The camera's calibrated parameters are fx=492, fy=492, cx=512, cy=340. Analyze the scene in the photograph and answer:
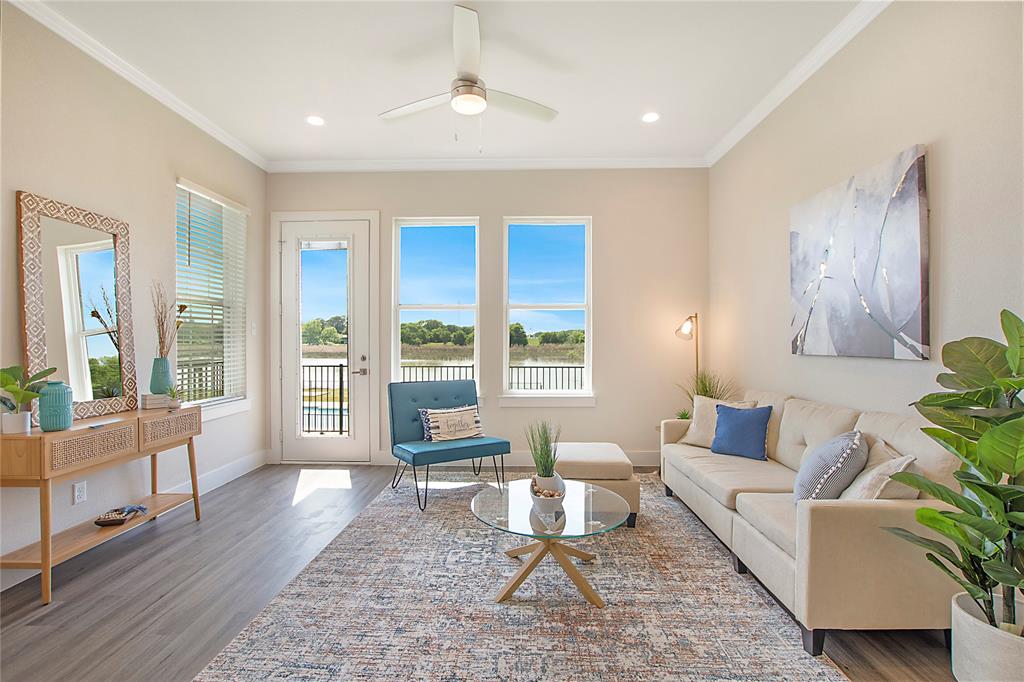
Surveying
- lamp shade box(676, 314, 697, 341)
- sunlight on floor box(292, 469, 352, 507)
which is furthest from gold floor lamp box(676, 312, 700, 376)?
sunlight on floor box(292, 469, 352, 507)

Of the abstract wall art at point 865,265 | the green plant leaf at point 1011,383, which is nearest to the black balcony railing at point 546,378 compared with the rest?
the abstract wall art at point 865,265

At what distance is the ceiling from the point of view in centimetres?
264

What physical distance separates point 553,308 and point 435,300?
1.21 m

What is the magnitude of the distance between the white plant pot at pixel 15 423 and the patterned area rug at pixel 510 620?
1.43 metres

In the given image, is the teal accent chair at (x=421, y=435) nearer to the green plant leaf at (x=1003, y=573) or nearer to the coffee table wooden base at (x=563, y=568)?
the coffee table wooden base at (x=563, y=568)

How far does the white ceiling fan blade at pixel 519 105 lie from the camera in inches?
114

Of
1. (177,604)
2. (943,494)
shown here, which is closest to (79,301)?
(177,604)

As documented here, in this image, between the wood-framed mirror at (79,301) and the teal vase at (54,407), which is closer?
the teal vase at (54,407)

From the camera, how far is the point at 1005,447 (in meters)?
1.44

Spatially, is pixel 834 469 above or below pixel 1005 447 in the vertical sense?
below

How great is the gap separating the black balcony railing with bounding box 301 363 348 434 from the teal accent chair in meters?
0.93

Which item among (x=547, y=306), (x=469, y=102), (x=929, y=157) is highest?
(x=469, y=102)

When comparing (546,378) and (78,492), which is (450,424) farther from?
(78,492)

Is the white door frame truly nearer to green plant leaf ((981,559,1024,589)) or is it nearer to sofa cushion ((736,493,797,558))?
sofa cushion ((736,493,797,558))
